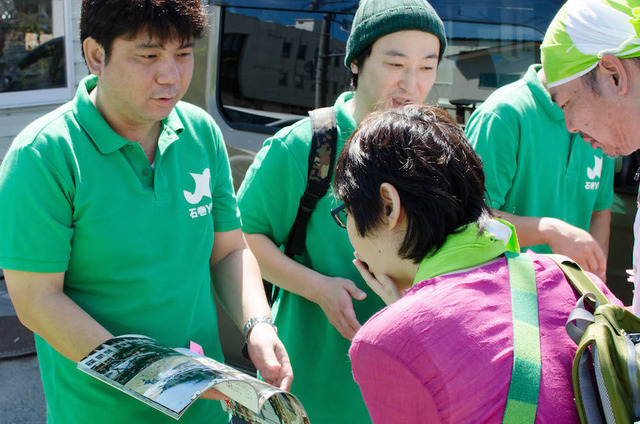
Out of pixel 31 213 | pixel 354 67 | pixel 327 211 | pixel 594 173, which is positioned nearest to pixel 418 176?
pixel 327 211

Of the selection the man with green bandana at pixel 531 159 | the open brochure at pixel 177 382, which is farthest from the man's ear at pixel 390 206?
the man with green bandana at pixel 531 159

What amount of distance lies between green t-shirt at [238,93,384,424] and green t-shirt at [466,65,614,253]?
20.7 inches

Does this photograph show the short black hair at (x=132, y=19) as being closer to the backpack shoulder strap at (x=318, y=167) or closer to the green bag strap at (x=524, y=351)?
the backpack shoulder strap at (x=318, y=167)

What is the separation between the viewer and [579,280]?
1.28m

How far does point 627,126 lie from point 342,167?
0.79m

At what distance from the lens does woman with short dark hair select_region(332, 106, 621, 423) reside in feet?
3.66

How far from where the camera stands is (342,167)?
1.46 metres

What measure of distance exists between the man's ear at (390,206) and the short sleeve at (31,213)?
75 cm

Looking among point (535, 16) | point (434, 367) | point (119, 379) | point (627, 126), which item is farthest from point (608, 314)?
point (535, 16)

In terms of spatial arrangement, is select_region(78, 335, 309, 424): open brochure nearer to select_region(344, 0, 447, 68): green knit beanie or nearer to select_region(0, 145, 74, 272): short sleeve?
select_region(0, 145, 74, 272): short sleeve

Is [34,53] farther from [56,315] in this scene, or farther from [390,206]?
Answer: [390,206]

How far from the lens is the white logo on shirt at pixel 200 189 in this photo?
1.80m

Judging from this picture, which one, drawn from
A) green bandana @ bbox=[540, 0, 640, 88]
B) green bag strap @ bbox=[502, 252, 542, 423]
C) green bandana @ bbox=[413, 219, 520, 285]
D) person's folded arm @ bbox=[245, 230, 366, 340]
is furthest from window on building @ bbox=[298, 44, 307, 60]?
green bag strap @ bbox=[502, 252, 542, 423]

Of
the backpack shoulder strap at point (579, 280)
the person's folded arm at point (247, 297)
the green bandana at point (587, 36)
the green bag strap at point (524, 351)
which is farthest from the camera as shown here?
the person's folded arm at point (247, 297)
